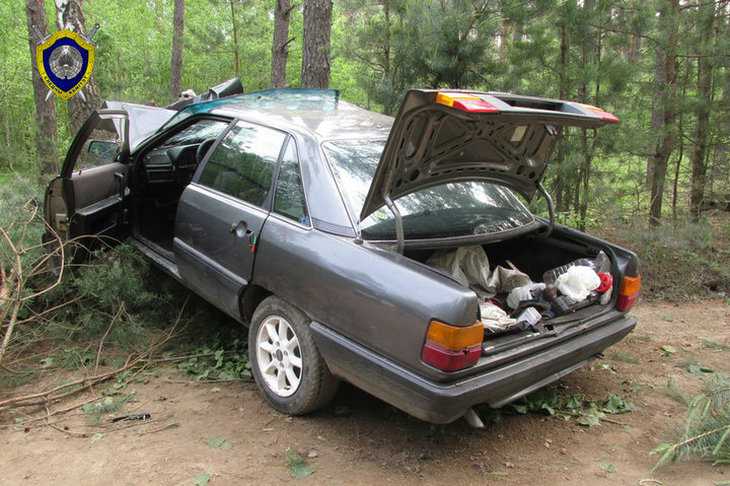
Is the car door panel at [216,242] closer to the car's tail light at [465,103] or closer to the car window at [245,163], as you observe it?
the car window at [245,163]

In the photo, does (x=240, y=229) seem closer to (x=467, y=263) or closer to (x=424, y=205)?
(x=424, y=205)

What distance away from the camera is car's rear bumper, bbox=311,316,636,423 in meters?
2.50

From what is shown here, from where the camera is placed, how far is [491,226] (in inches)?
138

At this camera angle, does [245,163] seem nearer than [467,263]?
No

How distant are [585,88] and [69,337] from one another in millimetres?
6337

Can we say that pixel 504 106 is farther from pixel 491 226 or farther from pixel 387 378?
pixel 387 378


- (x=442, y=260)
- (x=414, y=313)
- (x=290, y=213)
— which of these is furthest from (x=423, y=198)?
(x=414, y=313)

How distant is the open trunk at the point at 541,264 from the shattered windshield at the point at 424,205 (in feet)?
0.54

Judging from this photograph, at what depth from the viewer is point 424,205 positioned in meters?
3.39

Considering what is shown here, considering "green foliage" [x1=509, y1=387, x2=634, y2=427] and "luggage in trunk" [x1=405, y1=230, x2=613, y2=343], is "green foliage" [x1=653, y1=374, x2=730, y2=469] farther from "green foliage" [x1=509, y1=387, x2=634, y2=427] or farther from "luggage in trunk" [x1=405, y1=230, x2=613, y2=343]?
"luggage in trunk" [x1=405, y1=230, x2=613, y2=343]

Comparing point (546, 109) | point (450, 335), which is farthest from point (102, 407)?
point (546, 109)

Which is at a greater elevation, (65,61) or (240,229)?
(65,61)

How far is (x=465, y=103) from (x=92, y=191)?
334 centimetres

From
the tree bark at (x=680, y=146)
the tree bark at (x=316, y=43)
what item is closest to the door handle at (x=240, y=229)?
the tree bark at (x=316, y=43)
